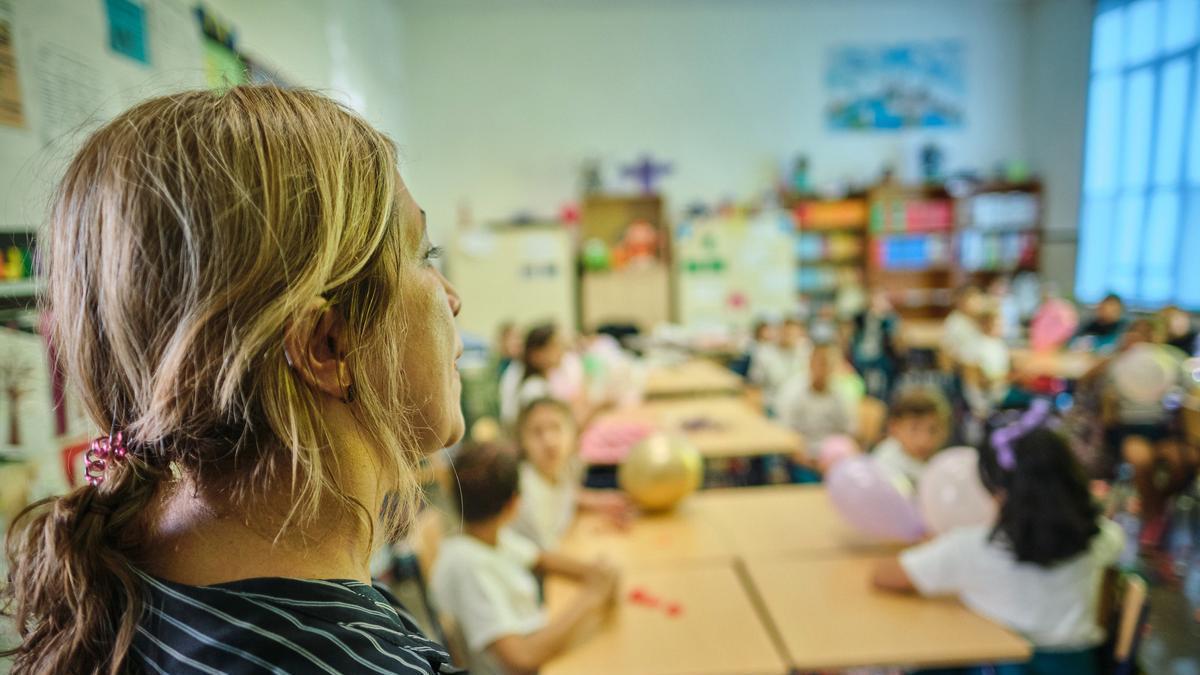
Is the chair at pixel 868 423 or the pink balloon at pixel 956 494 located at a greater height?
the pink balloon at pixel 956 494

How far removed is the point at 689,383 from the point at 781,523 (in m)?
1.97

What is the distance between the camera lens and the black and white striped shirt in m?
0.43

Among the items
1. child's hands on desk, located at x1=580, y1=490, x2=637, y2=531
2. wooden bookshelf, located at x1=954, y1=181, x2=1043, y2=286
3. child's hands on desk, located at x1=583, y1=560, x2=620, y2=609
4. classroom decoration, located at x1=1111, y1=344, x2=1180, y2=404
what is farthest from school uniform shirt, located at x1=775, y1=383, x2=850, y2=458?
wooden bookshelf, located at x1=954, y1=181, x2=1043, y2=286

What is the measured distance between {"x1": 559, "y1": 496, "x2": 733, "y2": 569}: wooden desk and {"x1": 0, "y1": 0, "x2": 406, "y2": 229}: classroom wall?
1.29 metres

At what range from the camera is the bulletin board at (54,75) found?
40.6 inches

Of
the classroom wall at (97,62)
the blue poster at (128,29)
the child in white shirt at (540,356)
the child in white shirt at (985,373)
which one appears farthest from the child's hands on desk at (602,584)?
the child in white shirt at (985,373)

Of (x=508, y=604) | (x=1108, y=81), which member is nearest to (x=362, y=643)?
(x=508, y=604)

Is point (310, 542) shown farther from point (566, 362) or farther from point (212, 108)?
point (566, 362)

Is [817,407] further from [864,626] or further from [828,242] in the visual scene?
[828,242]

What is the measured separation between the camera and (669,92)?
21.7 ft

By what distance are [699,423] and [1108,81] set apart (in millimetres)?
5658

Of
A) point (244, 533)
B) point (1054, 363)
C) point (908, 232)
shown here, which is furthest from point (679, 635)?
point (908, 232)

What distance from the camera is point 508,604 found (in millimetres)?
1519

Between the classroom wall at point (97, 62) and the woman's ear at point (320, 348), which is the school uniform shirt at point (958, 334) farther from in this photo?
the woman's ear at point (320, 348)
